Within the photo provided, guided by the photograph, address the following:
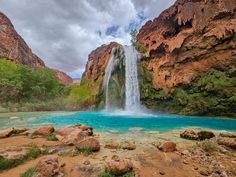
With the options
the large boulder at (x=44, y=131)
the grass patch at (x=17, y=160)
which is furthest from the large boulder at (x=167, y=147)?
the large boulder at (x=44, y=131)

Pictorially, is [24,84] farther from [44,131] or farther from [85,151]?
[85,151]

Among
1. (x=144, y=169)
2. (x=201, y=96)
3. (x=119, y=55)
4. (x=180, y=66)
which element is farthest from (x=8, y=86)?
(x=144, y=169)

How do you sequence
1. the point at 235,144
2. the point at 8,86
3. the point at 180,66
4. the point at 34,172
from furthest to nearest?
the point at 8,86
the point at 180,66
the point at 235,144
the point at 34,172

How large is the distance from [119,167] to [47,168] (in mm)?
1669

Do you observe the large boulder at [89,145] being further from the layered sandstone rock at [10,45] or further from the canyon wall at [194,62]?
the layered sandstone rock at [10,45]

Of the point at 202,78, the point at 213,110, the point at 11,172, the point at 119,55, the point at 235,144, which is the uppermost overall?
the point at 119,55

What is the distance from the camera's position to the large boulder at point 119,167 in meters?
4.39

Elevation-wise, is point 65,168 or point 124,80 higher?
point 124,80

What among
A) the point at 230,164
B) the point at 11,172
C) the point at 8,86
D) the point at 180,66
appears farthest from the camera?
the point at 8,86

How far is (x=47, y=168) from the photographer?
418 cm

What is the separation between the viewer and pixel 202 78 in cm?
2534

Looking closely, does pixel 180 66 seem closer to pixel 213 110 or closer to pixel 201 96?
pixel 201 96

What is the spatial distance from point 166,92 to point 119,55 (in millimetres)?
11456

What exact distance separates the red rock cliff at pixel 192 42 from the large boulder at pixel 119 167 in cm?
2417
